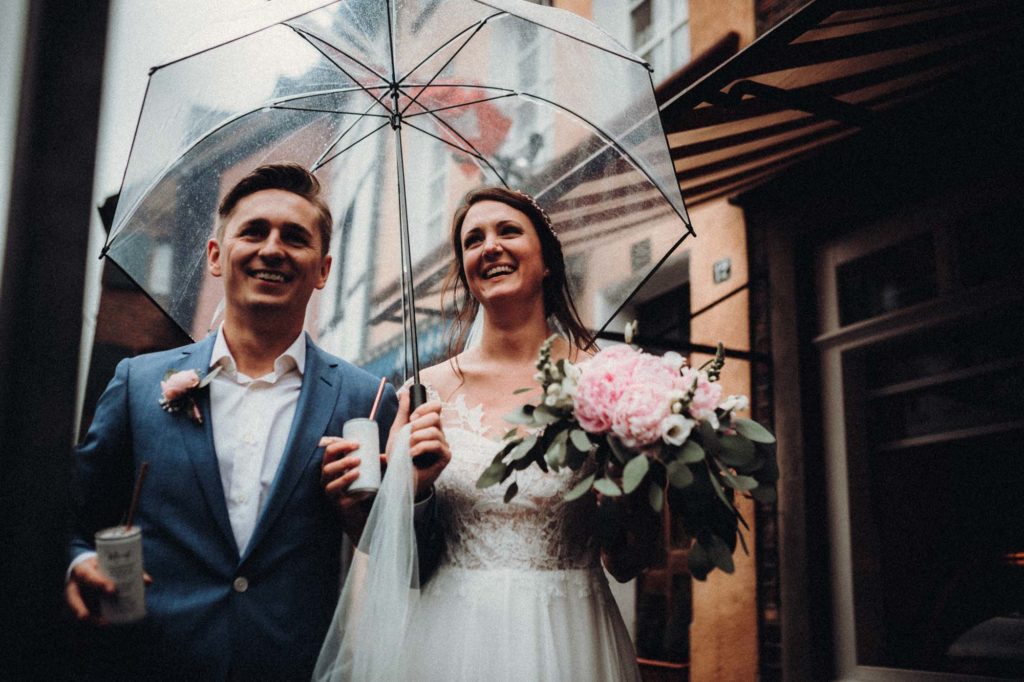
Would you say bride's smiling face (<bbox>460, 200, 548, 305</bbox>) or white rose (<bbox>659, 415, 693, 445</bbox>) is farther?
bride's smiling face (<bbox>460, 200, 548, 305</bbox>)

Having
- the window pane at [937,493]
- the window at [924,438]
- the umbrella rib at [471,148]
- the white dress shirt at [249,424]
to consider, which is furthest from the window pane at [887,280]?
the white dress shirt at [249,424]

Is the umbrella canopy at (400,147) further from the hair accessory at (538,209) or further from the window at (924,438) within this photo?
the window at (924,438)

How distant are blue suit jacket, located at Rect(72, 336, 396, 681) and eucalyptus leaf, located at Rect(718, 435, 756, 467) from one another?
1043mm

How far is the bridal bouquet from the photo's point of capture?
199cm

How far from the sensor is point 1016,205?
3984mm

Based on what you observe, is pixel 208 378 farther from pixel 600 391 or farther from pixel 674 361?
pixel 674 361

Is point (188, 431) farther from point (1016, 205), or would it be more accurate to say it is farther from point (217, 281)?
point (1016, 205)

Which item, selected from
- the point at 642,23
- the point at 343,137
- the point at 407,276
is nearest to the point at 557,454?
the point at 407,276

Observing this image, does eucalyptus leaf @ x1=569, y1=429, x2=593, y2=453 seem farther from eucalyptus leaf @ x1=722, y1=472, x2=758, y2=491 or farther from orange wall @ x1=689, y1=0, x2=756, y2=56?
orange wall @ x1=689, y1=0, x2=756, y2=56

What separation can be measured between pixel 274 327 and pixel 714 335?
3.83 m

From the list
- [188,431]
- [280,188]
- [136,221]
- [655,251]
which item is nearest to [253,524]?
[188,431]

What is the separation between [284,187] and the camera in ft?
7.95

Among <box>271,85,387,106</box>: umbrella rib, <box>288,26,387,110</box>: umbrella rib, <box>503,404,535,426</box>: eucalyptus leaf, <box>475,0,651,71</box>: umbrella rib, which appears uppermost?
<box>475,0,651,71</box>: umbrella rib

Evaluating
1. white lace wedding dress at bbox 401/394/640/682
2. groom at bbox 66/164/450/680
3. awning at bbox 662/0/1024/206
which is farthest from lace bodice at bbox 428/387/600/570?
awning at bbox 662/0/1024/206
